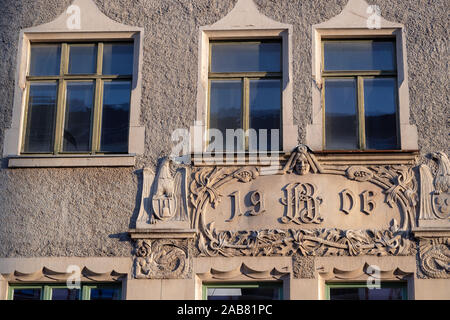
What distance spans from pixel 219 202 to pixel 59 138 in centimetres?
252

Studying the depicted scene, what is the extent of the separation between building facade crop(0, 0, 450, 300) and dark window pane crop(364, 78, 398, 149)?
24 millimetres

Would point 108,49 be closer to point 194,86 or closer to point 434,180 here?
point 194,86

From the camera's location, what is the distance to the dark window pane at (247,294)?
45.7 feet

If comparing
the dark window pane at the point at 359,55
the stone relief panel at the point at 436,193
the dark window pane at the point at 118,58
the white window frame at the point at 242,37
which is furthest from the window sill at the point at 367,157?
the dark window pane at the point at 118,58

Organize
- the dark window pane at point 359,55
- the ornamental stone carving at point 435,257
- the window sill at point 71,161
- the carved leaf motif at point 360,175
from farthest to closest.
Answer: the dark window pane at point 359,55, the window sill at point 71,161, the carved leaf motif at point 360,175, the ornamental stone carving at point 435,257

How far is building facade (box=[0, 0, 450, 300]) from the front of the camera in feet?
45.8

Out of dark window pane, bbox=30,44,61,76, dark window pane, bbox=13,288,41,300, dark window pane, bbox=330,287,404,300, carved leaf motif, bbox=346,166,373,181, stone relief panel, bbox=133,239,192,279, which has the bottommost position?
dark window pane, bbox=13,288,41,300

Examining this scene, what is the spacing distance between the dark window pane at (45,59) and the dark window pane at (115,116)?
83 centimetres

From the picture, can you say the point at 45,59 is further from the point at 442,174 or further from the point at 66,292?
the point at 442,174

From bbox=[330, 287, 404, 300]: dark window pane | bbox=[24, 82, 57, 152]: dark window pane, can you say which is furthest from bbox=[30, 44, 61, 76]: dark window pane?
bbox=[330, 287, 404, 300]: dark window pane

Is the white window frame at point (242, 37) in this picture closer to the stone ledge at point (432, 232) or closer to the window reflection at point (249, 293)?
the window reflection at point (249, 293)

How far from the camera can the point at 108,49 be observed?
50.9 feet

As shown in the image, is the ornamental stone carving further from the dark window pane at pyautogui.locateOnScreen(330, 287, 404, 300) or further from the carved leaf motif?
the carved leaf motif

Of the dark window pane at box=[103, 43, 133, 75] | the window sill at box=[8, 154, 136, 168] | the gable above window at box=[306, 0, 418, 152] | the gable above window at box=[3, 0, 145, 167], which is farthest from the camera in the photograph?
the dark window pane at box=[103, 43, 133, 75]
